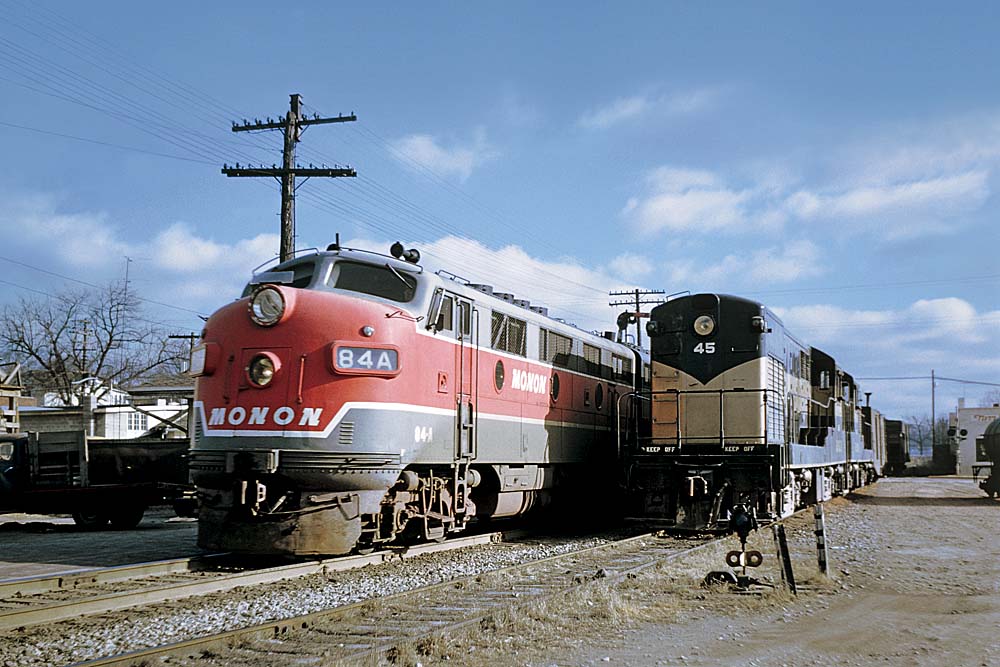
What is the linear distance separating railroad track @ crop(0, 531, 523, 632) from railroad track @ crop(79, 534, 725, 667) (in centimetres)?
183

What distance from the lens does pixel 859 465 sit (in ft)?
99.8

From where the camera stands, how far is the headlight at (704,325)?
16.7 metres

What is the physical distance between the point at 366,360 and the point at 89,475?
30.1 ft

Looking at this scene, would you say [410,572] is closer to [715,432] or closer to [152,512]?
[715,432]

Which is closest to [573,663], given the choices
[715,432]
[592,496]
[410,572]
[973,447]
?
[410,572]

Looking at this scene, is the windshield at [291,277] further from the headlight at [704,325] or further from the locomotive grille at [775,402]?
the locomotive grille at [775,402]

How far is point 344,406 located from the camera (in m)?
10.8

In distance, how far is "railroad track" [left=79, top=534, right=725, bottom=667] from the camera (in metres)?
7.01

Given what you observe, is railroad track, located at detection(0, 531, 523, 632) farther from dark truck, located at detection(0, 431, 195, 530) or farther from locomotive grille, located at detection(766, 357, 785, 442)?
locomotive grille, located at detection(766, 357, 785, 442)

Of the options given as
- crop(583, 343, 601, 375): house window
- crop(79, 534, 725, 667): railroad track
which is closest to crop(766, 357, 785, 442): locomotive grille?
crop(583, 343, 601, 375): house window

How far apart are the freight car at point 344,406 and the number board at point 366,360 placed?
0.01 metres

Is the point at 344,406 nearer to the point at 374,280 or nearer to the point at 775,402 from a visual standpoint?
the point at 374,280

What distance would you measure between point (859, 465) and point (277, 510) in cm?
2476

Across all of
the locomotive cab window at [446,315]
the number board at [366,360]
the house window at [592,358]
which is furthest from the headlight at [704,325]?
the number board at [366,360]
